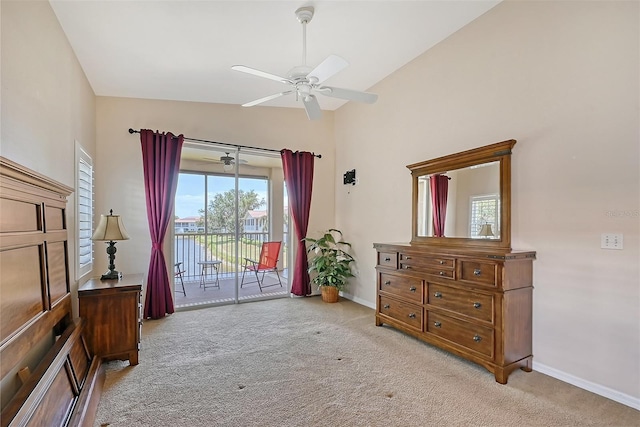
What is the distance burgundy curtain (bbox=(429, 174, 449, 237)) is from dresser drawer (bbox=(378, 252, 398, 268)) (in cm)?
50

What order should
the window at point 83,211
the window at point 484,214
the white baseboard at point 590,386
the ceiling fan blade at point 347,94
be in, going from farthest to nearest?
the window at point 83,211 → the window at point 484,214 → the ceiling fan blade at point 347,94 → the white baseboard at point 590,386

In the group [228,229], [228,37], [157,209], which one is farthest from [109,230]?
[228,37]

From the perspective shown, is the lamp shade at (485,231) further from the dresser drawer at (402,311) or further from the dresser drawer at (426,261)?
the dresser drawer at (402,311)

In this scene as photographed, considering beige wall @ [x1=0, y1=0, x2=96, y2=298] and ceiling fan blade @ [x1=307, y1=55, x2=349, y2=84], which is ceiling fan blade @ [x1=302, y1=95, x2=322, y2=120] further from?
beige wall @ [x1=0, y1=0, x2=96, y2=298]

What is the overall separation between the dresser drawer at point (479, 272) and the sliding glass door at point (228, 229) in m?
3.08

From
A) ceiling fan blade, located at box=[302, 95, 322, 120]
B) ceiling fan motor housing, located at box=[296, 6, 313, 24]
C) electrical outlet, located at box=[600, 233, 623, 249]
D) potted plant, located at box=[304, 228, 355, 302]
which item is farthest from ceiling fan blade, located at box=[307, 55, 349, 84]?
potted plant, located at box=[304, 228, 355, 302]

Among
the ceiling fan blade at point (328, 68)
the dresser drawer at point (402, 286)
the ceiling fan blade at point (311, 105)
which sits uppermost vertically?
the ceiling fan blade at point (328, 68)

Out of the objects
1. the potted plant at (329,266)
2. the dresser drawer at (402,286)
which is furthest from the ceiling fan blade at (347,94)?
the potted plant at (329,266)

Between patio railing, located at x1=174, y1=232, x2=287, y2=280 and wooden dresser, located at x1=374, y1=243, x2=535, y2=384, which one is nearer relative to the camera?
wooden dresser, located at x1=374, y1=243, x2=535, y2=384

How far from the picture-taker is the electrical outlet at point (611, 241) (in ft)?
7.17

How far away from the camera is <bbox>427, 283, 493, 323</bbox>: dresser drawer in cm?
256

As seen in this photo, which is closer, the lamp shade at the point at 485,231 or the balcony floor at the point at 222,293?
the lamp shade at the point at 485,231

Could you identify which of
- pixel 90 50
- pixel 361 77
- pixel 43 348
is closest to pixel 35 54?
pixel 90 50

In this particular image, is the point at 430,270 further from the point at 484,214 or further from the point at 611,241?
the point at 611,241
